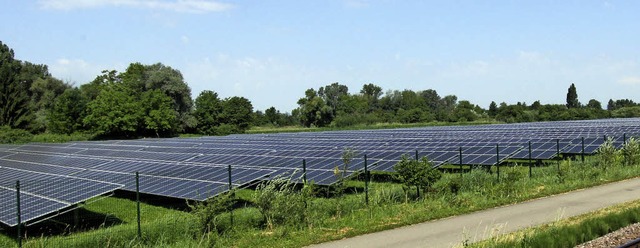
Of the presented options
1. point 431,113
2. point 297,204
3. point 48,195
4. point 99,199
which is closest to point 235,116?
point 431,113

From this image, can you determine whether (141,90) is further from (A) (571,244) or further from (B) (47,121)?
(A) (571,244)

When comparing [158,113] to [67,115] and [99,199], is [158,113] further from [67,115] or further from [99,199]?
[99,199]

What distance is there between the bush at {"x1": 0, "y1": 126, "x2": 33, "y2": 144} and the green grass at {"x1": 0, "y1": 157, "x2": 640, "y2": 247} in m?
59.8

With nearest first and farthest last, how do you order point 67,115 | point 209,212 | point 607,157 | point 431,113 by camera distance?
1. point 209,212
2. point 607,157
3. point 67,115
4. point 431,113

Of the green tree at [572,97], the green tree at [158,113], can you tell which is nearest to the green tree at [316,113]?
the green tree at [158,113]

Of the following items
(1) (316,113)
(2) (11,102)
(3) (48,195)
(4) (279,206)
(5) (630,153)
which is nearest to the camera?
(4) (279,206)

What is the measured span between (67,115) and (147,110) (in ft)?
41.4

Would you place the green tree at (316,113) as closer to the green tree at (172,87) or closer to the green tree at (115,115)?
the green tree at (172,87)

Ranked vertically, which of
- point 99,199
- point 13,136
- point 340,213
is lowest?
point 340,213

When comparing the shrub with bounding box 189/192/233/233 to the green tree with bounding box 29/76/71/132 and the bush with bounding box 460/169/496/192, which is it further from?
the green tree with bounding box 29/76/71/132

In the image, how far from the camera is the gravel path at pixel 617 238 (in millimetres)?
10117

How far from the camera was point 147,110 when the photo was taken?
267 feet

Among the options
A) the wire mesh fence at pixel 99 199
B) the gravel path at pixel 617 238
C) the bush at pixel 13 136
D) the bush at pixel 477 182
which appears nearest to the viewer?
the gravel path at pixel 617 238

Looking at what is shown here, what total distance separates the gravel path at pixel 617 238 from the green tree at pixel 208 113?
86026mm
